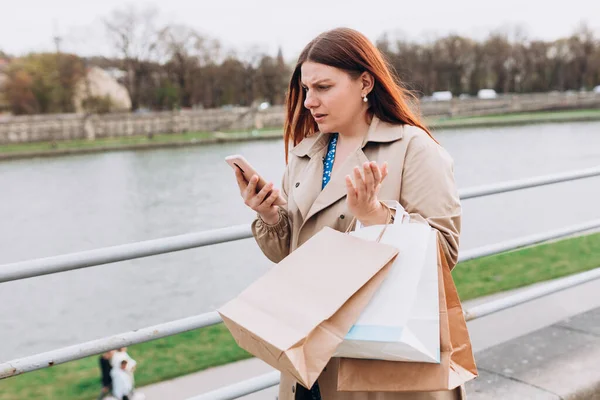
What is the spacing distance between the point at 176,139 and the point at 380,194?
61.8 metres

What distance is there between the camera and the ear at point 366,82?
174 centimetres

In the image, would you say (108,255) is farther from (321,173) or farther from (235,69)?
(235,69)

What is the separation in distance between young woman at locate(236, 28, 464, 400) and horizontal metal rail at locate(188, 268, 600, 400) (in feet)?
1.02

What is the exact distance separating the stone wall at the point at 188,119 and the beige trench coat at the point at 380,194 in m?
60.4

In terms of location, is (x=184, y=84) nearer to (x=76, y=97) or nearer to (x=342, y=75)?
(x=76, y=97)

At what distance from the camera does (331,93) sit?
1725mm

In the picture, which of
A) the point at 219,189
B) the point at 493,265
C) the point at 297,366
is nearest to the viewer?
the point at 297,366

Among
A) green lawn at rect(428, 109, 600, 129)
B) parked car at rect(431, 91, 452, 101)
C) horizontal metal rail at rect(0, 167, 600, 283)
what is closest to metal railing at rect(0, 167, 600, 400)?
horizontal metal rail at rect(0, 167, 600, 283)

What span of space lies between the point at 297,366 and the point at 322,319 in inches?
4.2

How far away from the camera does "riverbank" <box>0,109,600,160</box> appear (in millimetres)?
58438

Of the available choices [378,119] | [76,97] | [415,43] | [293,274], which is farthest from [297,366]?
[415,43]

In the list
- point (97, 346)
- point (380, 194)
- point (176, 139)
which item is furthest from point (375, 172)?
point (176, 139)

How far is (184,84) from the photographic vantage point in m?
74.8

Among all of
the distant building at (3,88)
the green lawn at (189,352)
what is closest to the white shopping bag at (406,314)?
the green lawn at (189,352)
